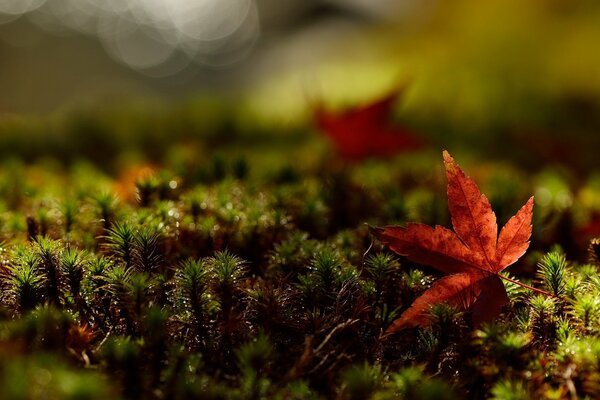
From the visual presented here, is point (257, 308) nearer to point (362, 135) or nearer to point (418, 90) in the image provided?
point (362, 135)

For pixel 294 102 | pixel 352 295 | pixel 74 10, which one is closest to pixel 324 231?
pixel 352 295

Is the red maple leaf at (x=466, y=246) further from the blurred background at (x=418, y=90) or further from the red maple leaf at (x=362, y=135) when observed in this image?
the blurred background at (x=418, y=90)

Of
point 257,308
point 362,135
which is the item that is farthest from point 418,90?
point 257,308

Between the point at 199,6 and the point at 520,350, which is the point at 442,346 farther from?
the point at 199,6

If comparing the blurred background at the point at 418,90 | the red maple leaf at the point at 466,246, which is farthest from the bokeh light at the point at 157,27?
the red maple leaf at the point at 466,246

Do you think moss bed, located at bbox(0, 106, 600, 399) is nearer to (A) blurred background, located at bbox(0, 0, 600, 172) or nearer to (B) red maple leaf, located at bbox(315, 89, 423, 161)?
(B) red maple leaf, located at bbox(315, 89, 423, 161)

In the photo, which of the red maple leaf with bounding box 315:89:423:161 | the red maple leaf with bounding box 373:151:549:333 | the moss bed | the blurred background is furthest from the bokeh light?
the red maple leaf with bounding box 373:151:549:333
